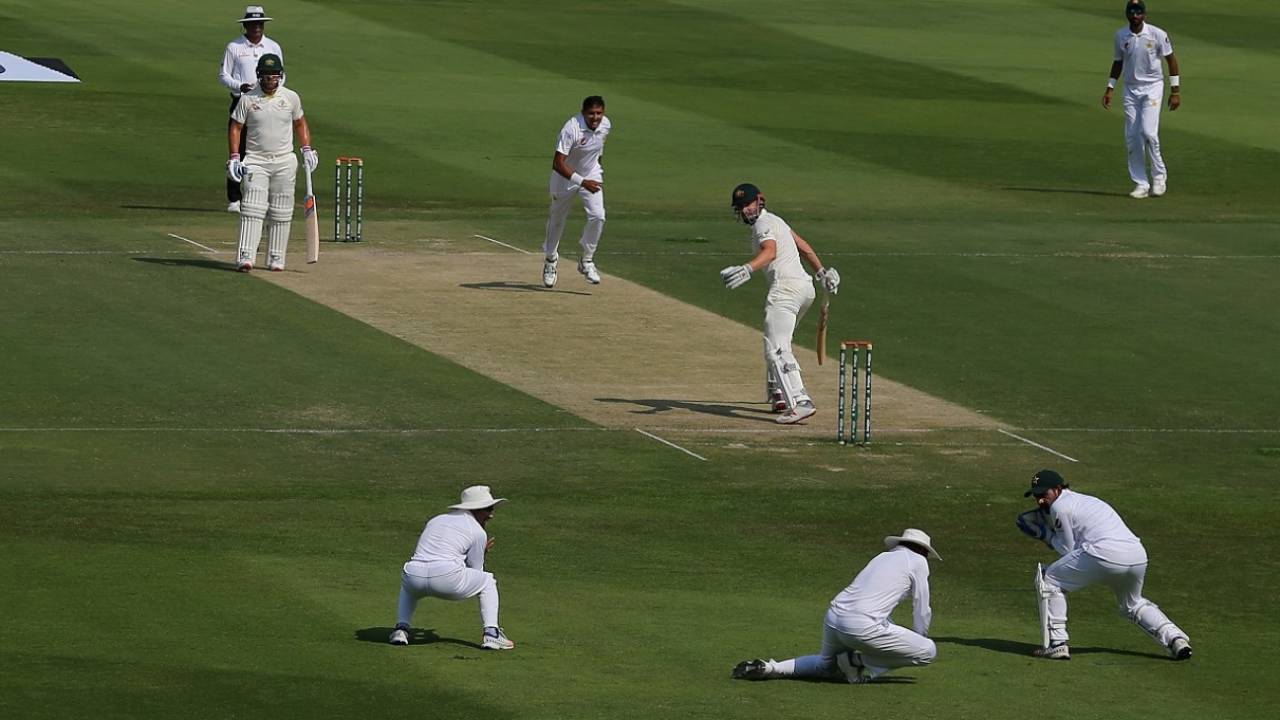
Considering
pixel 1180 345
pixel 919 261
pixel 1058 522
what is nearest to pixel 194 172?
pixel 919 261

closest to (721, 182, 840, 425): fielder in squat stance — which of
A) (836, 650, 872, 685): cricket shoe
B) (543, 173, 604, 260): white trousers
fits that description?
(543, 173, 604, 260): white trousers

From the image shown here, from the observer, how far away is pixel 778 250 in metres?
22.1

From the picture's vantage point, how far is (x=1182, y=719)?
45.0 feet

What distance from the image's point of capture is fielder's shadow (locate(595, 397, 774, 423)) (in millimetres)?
22578

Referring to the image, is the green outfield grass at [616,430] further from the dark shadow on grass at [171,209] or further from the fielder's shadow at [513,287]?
Answer: the fielder's shadow at [513,287]

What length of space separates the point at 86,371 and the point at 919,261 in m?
11.3

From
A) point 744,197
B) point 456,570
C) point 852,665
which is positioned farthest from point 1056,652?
point 744,197

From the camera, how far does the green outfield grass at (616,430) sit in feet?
48.1

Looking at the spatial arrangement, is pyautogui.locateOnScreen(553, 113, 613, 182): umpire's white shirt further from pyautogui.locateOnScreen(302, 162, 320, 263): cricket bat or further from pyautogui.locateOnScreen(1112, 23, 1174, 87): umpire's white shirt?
pyautogui.locateOnScreen(1112, 23, 1174, 87): umpire's white shirt

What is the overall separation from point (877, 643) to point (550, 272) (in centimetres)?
1408

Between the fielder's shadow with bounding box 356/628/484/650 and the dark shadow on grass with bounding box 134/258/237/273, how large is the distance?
1358 cm

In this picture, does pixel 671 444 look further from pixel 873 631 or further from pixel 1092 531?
pixel 873 631

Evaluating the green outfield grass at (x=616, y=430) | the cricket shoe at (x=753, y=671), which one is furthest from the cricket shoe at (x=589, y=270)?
the cricket shoe at (x=753, y=671)

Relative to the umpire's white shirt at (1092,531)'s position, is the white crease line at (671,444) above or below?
below
